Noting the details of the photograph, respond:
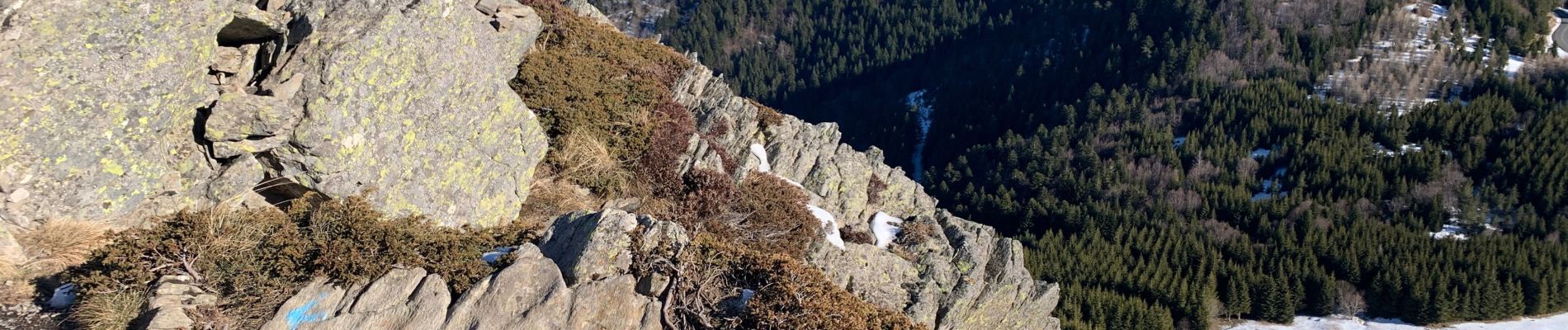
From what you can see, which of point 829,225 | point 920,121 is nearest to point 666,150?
point 829,225

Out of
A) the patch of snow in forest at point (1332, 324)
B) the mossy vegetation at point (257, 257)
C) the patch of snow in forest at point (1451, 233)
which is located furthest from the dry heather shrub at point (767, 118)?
the patch of snow in forest at point (1451, 233)

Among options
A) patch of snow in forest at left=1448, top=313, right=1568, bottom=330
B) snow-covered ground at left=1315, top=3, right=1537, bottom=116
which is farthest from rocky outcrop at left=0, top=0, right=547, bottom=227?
snow-covered ground at left=1315, top=3, right=1537, bottom=116

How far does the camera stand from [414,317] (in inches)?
347

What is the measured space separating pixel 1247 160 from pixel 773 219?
9330cm

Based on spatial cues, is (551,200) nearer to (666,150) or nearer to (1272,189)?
(666,150)

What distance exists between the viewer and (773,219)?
13.7 m

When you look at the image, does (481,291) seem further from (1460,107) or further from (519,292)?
(1460,107)

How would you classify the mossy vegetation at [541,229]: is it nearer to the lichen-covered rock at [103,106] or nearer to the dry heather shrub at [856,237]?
the lichen-covered rock at [103,106]

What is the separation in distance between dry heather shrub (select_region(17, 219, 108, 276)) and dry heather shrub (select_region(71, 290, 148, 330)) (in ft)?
1.90

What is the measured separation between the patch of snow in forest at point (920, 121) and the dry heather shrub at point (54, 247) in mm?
111909

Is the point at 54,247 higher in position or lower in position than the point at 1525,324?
higher

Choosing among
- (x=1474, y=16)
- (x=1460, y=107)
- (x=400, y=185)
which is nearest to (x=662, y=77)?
(x=400, y=185)

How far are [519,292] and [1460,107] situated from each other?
4227 inches

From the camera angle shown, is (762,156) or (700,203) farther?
(762,156)
